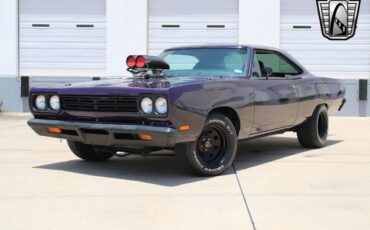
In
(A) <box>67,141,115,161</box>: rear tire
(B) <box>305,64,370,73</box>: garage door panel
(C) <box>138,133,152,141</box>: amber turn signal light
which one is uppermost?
(B) <box>305,64,370,73</box>: garage door panel

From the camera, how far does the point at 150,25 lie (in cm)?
1406

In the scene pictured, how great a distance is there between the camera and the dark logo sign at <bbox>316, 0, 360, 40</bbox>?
13665 millimetres

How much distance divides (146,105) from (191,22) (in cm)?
918

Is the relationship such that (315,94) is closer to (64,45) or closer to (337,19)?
(337,19)

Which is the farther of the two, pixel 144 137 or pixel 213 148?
pixel 213 148

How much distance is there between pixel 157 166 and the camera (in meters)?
6.38

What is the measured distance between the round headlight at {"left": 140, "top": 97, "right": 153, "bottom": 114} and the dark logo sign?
962cm

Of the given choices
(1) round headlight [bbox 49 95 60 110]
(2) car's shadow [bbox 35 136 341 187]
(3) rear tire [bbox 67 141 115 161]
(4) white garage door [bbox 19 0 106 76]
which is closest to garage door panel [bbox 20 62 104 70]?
(4) white garage door [bbox 19 0 106 76]

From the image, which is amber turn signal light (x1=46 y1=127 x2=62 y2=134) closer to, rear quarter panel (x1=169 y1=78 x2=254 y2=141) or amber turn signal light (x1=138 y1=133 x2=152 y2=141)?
amber turn signal light (x1=138 y1=133 x2=152 y2=141)

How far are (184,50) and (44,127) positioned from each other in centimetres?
211

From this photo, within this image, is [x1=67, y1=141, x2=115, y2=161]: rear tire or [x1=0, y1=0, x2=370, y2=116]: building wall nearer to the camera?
[x1=67, y1=141, x2=115, y2=161]: rear tire

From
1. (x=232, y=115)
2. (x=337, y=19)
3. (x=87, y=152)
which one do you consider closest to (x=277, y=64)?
(x=232, y=115)

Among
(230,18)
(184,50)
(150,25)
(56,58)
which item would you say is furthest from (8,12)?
(184,50)

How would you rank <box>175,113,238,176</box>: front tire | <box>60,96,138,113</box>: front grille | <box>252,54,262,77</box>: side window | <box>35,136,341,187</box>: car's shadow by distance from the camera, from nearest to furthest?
<box>60,96,138,113</box>: front grille
<box>175,113,238,176</box>: front tire
<box>35,136,341,187</box>: car's shadow
<box>252,54,262,77</box>: side window
